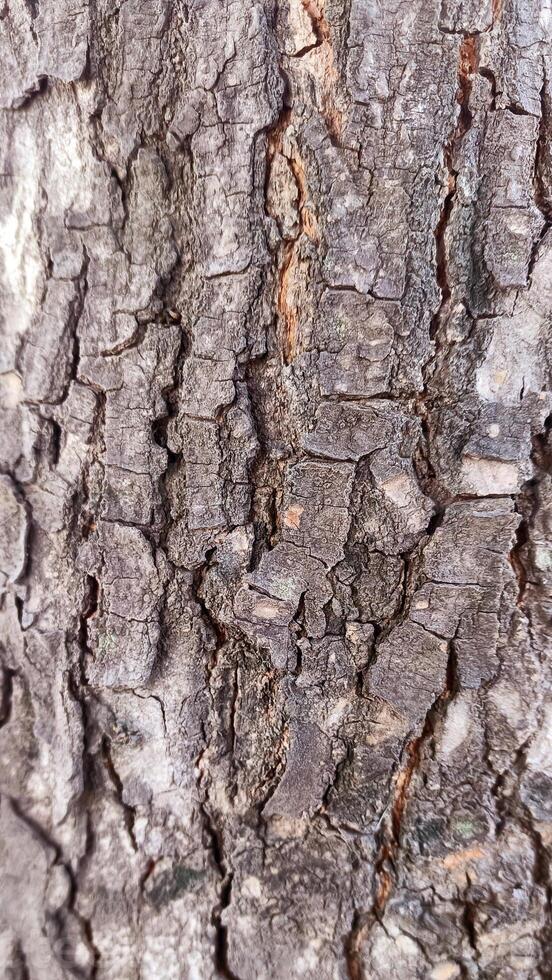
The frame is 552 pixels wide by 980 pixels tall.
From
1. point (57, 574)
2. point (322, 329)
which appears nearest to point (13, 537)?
point (57, 574)

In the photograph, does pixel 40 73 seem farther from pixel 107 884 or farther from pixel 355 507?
pixel 107 884

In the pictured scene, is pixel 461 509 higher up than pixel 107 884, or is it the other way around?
pixel 461 509

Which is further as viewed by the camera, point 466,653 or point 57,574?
point 57,574

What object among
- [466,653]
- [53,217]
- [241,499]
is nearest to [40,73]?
[53,217]

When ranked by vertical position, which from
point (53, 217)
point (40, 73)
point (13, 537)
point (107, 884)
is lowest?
point (107, 884)

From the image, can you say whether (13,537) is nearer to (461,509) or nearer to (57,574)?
(57,574)

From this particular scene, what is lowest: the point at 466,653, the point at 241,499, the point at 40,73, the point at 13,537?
the point at 466,653
